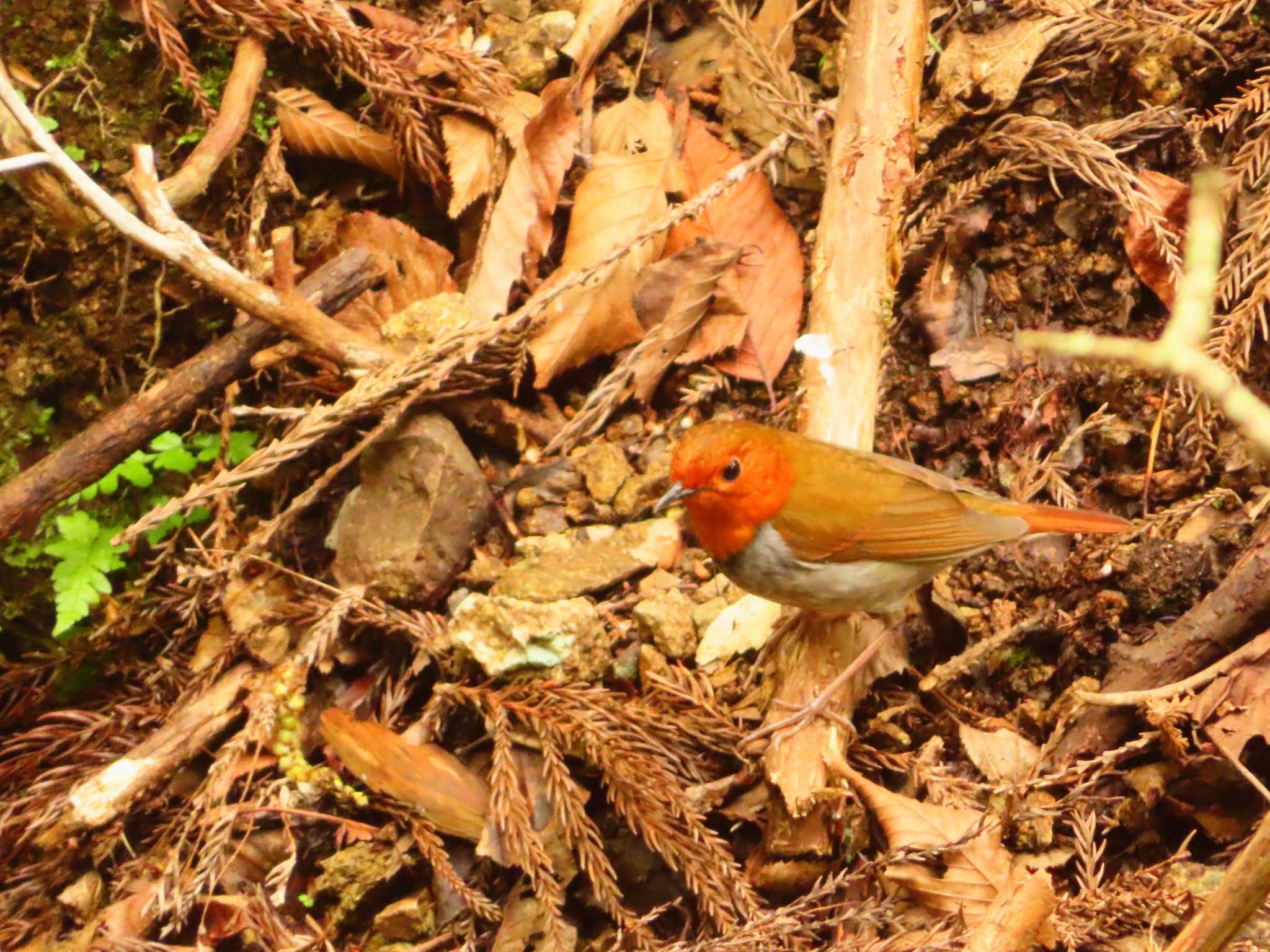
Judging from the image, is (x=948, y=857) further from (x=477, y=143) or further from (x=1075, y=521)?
(x=477, y=143)

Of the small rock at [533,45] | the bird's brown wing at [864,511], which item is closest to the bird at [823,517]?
the bird's brown wing at [864,511]

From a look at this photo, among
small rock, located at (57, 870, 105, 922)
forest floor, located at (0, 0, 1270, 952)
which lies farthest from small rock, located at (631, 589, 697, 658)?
small rock, located at (57, 870, 105, 922)

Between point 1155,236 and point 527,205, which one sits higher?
point 1155,236

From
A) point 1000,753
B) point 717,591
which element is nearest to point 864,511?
point 717,591

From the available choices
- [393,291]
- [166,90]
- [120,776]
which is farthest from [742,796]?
[166,90]

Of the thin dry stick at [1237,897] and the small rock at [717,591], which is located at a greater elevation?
the thin dry stick at [1237,897]

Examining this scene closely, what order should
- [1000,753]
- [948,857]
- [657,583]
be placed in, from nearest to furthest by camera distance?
[948,857] → [1000,753] → [657,583]

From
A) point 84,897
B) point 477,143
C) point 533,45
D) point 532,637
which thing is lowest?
point 84,897

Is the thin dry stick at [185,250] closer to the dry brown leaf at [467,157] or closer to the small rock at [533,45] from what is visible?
the dry brown leaf at [467,157]
